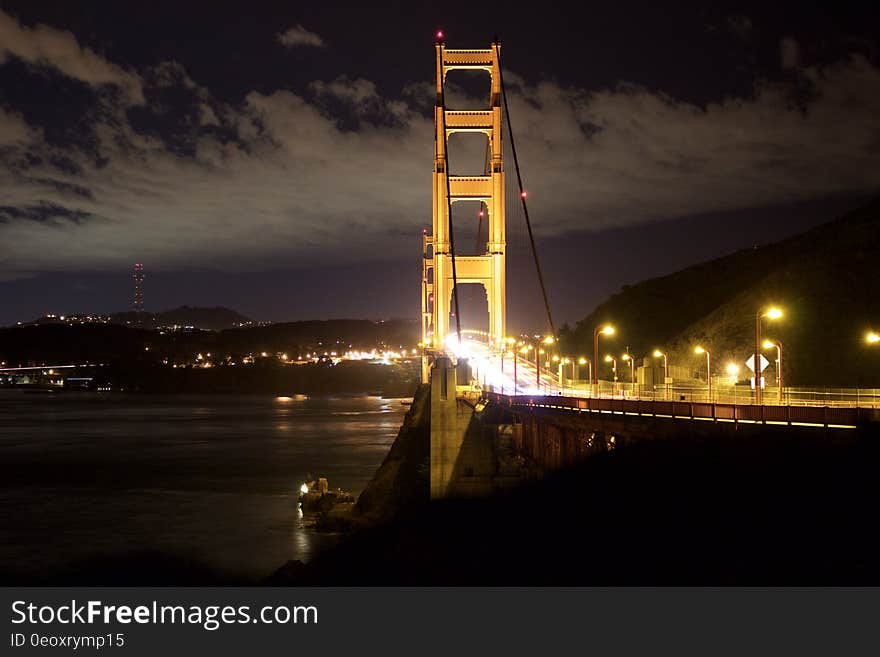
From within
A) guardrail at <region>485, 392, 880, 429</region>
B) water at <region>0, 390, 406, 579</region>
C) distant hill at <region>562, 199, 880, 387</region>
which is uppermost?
distant hill at <region>562, 199, 880, 387</region>

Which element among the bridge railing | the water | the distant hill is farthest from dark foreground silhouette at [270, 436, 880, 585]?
the distant hill

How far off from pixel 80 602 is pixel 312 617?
604 cm

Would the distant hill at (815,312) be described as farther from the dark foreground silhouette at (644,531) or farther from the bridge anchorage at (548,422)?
the dark foreground silhouette at (644,531)

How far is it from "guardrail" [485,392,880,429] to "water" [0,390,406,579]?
10.4 meters

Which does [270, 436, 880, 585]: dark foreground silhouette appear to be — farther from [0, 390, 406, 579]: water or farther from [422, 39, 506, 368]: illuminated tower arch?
[422, 39, 506, 368]: illuminated tower arch

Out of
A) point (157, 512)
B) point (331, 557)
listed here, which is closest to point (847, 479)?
point (331, 557)

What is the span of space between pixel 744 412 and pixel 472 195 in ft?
165

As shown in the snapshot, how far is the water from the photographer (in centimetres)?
3322

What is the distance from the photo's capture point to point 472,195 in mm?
69812

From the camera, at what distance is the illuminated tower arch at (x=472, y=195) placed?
66.7m

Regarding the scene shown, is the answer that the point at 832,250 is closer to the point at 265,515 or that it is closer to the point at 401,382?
the point at 265,515

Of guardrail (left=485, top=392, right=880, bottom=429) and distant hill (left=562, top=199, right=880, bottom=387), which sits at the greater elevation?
distant hill (left=562, top=199, right=880, bottom=387)


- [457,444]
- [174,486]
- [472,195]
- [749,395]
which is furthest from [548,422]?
[472,195]

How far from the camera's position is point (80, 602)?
22.4m
